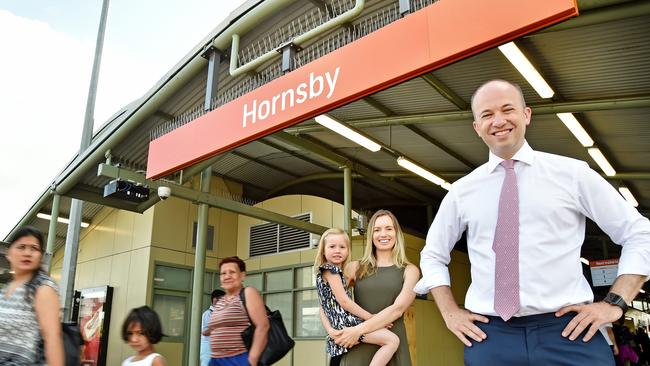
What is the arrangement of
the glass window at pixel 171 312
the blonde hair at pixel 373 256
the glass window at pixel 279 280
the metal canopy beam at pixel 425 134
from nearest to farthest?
the blonde hair at pixel 373 256 < the metal canopy beam at pixel 425 134 < the glass window at pixel 171 312 < the glass window at pixel 279 280

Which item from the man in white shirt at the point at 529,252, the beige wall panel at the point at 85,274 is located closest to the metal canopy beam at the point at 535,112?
the man in white shirt at the point at 529,252

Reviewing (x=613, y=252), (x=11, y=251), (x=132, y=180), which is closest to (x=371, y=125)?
(x=132, y=180)

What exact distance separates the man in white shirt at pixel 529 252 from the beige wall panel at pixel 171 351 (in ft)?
39.7

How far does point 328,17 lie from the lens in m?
6.79

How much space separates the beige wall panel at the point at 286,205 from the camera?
43.8 feet

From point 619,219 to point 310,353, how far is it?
11158mm

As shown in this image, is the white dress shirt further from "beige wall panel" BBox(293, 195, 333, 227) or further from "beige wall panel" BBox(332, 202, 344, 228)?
"beige wall panel" BBox(293, 195, 333, 227)

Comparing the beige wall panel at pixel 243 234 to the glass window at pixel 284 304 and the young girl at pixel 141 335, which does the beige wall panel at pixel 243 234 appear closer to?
the glass window at pixel 284 304

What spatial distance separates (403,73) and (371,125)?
499 centimetres

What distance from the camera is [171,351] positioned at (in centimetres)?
1241

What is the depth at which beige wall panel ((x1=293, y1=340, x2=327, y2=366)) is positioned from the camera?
37.9 ft

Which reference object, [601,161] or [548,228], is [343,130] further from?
[548,228]

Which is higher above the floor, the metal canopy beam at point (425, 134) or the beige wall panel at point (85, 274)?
the metal canopy beam at point (425, 134)

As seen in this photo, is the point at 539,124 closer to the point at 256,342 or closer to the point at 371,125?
the point at 371,125
